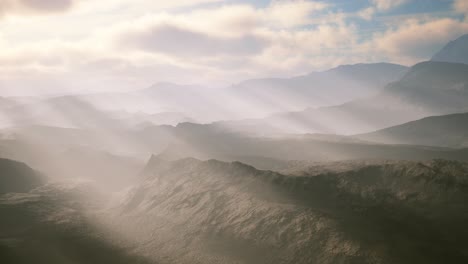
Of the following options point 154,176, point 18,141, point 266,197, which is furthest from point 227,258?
point 18,141

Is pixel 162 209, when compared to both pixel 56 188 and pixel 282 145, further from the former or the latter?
pixel 282 145

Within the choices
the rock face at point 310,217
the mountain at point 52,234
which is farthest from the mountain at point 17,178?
the rock face at point 310,217

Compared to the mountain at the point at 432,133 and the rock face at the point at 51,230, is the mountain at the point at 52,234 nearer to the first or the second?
the rock face at the point at 51,230

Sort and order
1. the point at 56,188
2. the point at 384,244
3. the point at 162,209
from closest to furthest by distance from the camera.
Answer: the point at 384,244, the point at 162,209, the point at 56,188

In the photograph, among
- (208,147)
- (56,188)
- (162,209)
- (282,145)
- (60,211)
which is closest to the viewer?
(162,209)

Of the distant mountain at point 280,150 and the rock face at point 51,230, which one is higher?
the distant mountain at point 280,150

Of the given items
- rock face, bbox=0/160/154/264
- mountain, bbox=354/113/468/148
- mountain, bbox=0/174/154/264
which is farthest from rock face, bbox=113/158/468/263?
mountain, bbox=354/113/468/148
